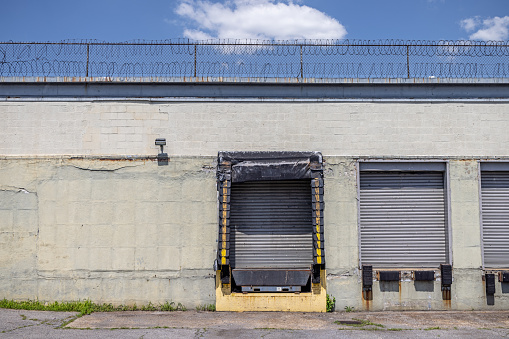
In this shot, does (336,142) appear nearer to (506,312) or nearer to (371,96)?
(371,96)

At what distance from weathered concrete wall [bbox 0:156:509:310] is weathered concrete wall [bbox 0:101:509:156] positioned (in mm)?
380

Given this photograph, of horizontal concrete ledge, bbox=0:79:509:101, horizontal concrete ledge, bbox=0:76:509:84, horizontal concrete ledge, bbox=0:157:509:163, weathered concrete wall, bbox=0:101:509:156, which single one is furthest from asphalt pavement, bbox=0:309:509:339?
horizontal concrete ledge, bbox=0:76:509:84

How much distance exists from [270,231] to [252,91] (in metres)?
3.14

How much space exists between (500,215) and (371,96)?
3.94 meters

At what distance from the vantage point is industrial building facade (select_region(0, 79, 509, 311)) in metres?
10.3

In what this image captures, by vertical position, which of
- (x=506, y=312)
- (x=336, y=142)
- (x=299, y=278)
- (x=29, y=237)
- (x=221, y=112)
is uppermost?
(x=221, y=112)

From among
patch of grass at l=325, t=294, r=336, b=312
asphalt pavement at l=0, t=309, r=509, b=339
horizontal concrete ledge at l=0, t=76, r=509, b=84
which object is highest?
horizontal concrete ledge at l=0, t=76, r=509, b=84

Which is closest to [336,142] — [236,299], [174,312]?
[236,299]

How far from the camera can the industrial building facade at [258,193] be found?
10297 mm

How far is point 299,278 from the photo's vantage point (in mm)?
10094

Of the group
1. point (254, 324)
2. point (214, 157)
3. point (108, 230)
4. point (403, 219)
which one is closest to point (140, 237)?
point (108, 230)

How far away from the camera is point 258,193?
34.8ft

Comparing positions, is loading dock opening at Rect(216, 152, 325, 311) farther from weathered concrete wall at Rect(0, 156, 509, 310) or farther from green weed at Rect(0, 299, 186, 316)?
green weed at Rect(0, 299, 186, 316)

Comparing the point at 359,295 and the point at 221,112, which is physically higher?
the point at 221,112
